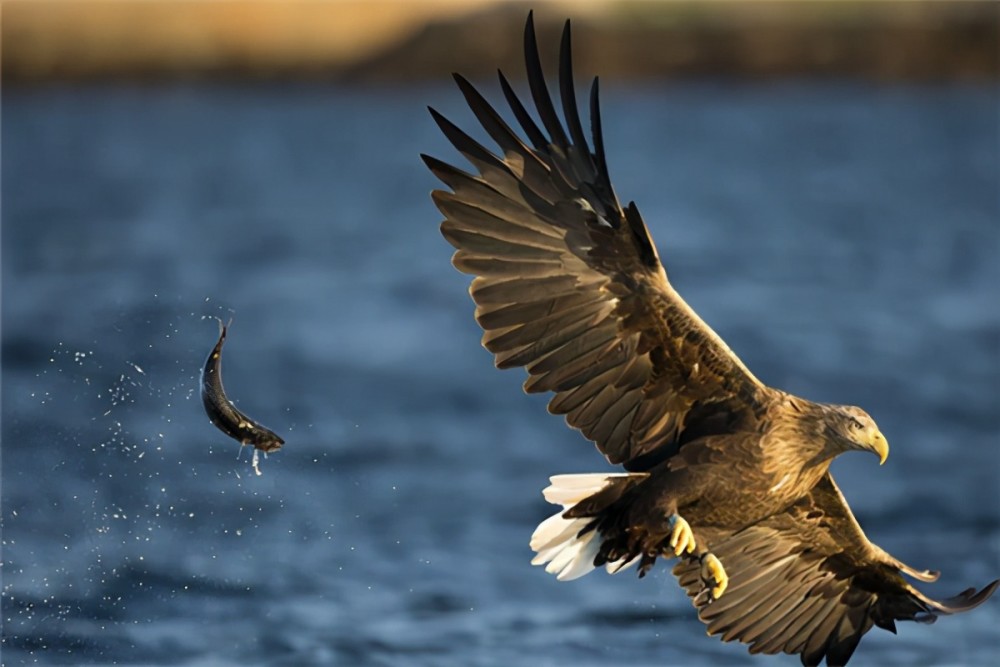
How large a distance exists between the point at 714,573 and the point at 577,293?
1.05 m

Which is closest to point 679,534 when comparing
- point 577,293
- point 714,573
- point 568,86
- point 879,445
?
point 714,573

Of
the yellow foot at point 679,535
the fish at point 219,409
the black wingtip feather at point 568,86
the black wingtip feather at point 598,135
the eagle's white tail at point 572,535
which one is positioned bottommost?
the yellow foot at point 679,535

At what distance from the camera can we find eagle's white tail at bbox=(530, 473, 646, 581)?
5719 mm

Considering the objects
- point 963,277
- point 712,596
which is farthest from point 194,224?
point 712,596

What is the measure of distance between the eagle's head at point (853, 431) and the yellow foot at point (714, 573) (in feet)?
1.89

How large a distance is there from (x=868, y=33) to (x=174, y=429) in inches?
1448

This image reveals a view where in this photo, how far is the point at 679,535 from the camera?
5.53 metres

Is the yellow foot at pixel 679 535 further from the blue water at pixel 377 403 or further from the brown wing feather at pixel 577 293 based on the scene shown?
the blue water at pixel 377 403

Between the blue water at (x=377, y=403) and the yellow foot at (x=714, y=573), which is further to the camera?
the blue water at (x=377, y=403)

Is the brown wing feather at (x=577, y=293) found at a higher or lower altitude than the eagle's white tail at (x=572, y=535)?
higher

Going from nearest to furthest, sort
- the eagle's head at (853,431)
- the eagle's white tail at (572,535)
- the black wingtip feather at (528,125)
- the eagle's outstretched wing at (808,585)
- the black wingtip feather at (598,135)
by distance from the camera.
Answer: the black wingtip feather at (598,135), the black wingtip feather at (528,125), the eagle's head at (853,431), the eagle's white tail at (572,535), the eagle's outstretched wing at (808,585)

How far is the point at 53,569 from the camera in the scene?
26.2 ft

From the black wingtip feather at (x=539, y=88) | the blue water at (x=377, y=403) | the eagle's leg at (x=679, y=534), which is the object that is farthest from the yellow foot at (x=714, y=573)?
the blue water at (x=377, y=403)

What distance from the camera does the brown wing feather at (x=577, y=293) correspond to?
5480 mm
